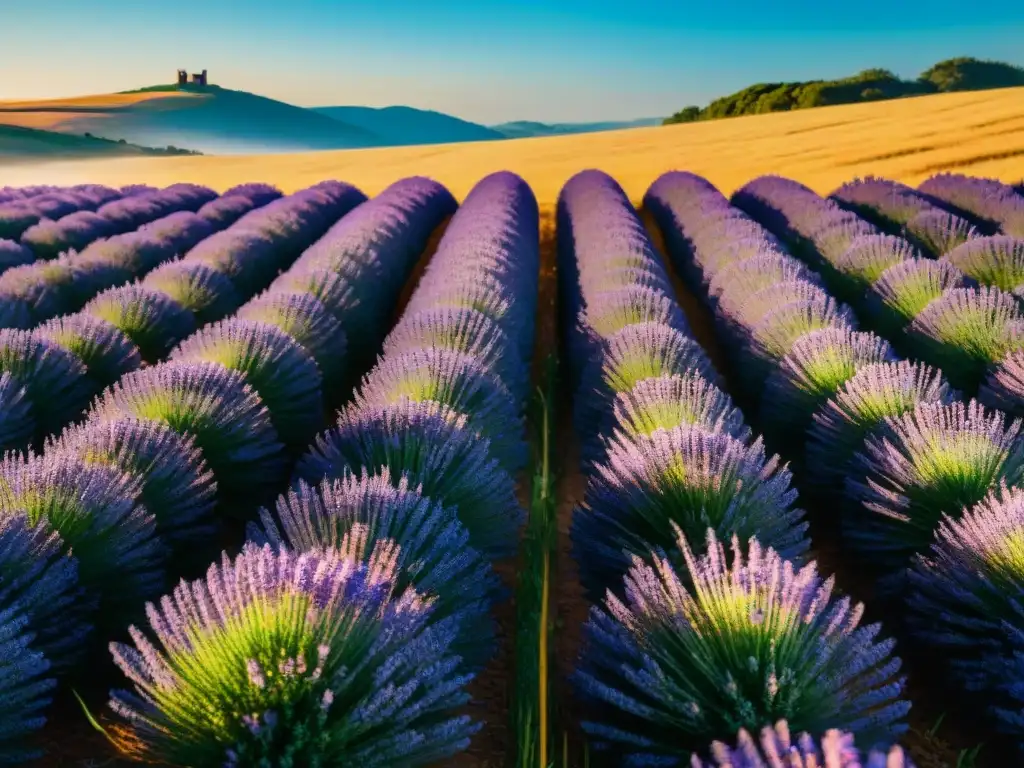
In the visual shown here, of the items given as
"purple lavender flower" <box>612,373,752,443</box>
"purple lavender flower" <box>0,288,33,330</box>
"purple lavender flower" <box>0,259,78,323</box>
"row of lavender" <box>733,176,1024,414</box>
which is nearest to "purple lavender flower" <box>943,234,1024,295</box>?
"row of lavender" <box>733,176,1024,414</box>

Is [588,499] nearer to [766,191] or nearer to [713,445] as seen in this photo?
[713,445]

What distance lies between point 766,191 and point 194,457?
8514mm

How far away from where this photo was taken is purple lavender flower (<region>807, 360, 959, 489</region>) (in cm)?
327

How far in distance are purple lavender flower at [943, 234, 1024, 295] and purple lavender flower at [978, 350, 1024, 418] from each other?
168 centimetres

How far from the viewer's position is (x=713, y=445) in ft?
8.41

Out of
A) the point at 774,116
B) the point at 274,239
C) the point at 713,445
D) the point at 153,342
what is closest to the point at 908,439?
the point at 713,445

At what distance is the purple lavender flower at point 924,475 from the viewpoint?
2713 mm

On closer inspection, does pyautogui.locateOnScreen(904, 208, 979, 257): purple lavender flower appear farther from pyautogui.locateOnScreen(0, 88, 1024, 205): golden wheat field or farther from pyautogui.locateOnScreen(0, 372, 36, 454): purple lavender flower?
pyautogui.locateOnScreen(0, 372, 36, 454): purple lavender flower

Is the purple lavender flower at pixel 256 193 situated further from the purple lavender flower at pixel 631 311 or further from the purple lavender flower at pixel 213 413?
the purple lavender flower at pixel 213 413

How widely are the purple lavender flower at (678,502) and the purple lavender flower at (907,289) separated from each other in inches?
106

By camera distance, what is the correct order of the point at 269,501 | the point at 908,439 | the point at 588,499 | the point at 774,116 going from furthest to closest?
the point at 774,116
the point at 269,501
the point at 908,439
the point at 588,499

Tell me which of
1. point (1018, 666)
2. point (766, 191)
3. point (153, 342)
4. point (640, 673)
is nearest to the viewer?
point (640, 673)

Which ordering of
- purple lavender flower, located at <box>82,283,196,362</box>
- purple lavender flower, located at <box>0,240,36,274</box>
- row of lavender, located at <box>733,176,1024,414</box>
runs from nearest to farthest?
1. row of lavender, located at <box>733,176,1024,414</box>
2. purple lavender flower, located at <box>82,283,196,362</box>
3. purple lavender flower, located at <box>0,240,36,274</box>

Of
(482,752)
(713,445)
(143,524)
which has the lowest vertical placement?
(482,752)
